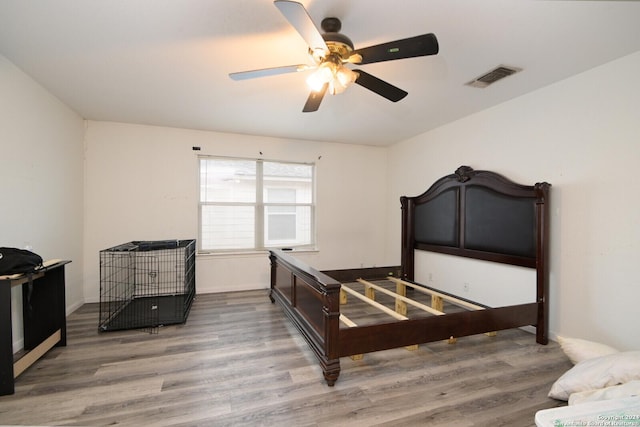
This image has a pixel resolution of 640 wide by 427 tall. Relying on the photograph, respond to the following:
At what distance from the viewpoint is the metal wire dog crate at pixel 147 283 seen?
3471 mm

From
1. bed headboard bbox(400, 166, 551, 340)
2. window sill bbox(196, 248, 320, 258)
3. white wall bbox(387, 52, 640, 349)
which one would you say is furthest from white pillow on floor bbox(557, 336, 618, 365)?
window sill bbox(196, 248, 320, 258)

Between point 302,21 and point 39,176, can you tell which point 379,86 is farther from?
point 39,176

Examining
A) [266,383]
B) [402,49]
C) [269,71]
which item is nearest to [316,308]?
[266,383]

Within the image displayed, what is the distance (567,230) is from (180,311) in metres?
4.38

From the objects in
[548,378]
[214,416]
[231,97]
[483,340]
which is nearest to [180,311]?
[214,416]

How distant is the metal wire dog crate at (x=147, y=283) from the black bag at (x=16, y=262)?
103 cm

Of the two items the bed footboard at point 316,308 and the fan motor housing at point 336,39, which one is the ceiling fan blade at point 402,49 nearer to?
the fan motor housing at point 336,39

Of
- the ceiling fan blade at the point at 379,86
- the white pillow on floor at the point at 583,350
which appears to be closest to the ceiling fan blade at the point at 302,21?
the ceiling fan blade at the point at 379,86

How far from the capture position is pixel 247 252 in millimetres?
4820

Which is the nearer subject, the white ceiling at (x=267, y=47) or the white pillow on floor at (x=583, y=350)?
the white ceiling at (x=267, y=47)

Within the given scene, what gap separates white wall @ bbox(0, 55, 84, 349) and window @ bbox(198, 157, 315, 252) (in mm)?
1577

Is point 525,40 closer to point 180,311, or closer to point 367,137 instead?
point 367,137

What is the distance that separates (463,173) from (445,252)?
1.15m

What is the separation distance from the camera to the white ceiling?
6.13 feet
